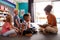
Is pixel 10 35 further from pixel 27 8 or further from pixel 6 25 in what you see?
pixel 27 8

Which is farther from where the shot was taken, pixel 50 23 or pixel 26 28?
pixel 50 23

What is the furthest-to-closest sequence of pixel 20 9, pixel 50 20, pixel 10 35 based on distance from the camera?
1. pixel 20 9
2. pixel 50 20
3. pixel 10 35

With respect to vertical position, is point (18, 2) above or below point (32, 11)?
above

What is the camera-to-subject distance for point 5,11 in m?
6.42

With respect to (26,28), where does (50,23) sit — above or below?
above

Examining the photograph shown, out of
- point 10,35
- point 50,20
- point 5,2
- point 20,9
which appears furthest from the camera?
point 20,9

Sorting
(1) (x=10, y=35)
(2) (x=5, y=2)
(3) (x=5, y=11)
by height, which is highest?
(2) (x=5, y=2)

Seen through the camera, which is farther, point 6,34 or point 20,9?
point 20,9

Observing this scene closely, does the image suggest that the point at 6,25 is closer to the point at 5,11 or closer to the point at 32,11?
the point at 5,11

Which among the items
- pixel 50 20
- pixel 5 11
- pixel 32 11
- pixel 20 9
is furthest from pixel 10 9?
pixel 50 20

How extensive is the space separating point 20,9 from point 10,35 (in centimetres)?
428

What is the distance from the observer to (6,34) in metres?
3.83

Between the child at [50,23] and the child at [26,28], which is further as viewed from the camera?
the child at [50,23]

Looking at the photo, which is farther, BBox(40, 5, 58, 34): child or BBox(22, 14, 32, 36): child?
BBox(40, 5, 58, 34): child
